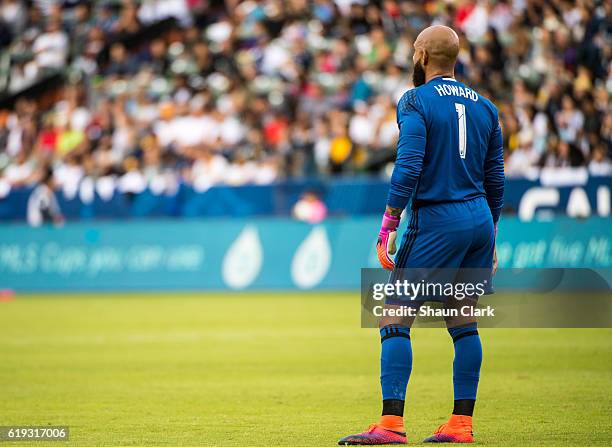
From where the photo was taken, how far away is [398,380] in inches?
275

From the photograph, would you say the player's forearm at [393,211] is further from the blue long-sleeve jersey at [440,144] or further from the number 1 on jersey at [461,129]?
the number 1 on jersey at [461,129]

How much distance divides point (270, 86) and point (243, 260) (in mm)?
5636

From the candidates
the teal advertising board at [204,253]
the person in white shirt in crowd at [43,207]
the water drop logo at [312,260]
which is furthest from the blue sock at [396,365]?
the person in white shirt in crowd at [43,207]

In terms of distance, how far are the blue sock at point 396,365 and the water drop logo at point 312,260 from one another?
14.7 meters

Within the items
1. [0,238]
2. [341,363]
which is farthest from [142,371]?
[0,238]

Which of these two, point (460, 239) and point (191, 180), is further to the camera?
point (191, 180)

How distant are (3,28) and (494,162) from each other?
90.4ft

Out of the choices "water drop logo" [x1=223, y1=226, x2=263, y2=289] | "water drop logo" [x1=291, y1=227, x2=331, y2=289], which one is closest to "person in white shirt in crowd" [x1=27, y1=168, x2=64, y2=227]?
"water drop logo" [x1=223, y1=226, x2=263, y2=289]

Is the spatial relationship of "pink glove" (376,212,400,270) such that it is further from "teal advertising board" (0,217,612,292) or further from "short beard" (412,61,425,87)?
"teal advertising board" (0,217,612,292)

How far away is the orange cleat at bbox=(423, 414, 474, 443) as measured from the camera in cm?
707

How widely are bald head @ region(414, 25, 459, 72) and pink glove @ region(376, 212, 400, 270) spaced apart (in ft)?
3.13

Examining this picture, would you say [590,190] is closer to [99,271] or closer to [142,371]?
[99,271]

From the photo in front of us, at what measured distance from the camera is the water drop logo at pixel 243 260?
2202cm

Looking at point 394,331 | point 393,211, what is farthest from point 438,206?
point 394,331
